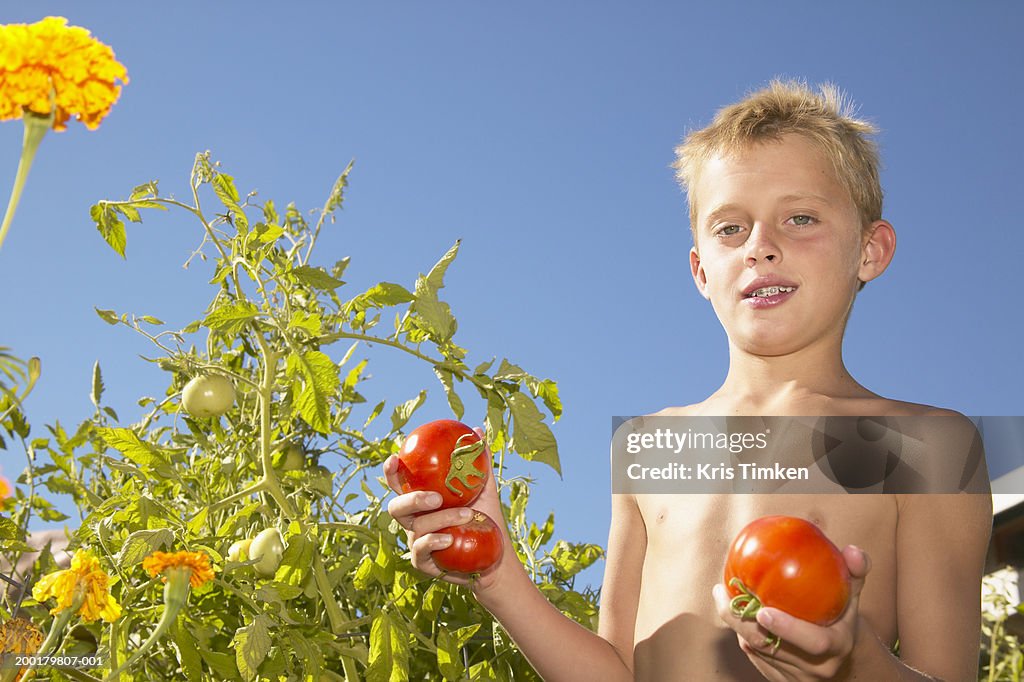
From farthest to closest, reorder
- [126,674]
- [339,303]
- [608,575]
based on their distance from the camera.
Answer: [339,303] < [608,575] < [126,674]

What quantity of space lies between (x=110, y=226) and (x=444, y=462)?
493 millimetres

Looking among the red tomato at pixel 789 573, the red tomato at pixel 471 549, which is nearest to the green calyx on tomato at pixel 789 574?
the red tomato at pixel 789 573

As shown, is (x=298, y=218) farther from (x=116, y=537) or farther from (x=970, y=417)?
(x=970, y=417)

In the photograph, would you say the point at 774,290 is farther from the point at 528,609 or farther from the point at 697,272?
the point at 528,609

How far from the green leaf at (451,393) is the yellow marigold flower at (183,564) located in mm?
418

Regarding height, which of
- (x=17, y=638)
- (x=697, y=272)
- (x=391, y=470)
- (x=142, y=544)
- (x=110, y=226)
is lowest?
(x=17, y=638)

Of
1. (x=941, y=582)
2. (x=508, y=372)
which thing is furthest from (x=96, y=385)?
(x=941, y=582)

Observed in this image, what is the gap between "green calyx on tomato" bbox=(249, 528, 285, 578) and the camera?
3.64 ft

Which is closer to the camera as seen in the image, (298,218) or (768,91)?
(768,91)

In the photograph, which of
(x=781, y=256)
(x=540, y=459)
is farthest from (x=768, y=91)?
(x=540, y=459)

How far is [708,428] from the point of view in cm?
121

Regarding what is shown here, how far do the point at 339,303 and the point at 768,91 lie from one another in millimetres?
701

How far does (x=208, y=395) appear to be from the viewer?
136 cm

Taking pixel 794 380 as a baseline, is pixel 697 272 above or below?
above
